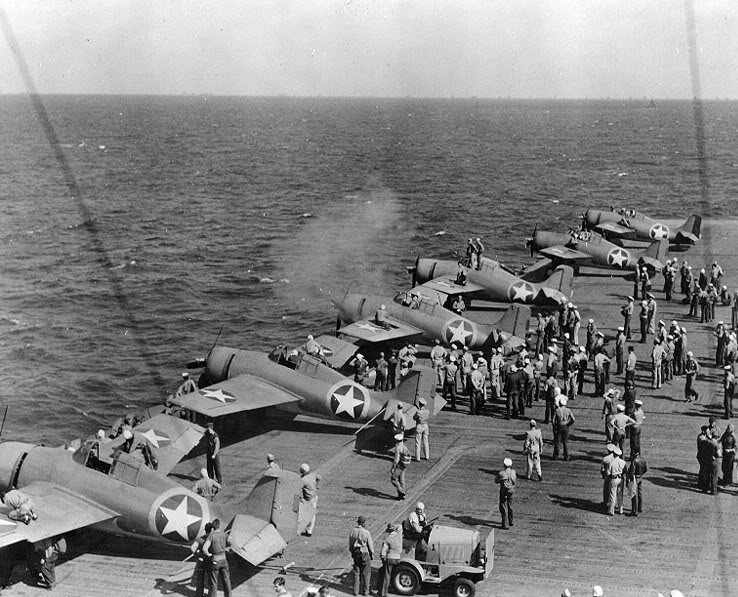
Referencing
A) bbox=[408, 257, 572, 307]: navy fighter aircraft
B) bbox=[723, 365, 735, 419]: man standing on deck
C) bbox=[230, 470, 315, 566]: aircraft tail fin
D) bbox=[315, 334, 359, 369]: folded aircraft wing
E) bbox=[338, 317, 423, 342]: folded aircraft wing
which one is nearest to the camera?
bbox=[230, 470, 315, 566]: aircraft tail fin

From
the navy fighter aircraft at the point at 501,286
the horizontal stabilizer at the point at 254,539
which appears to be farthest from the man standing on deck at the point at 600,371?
the horizontal stabilizer at the point at 254,539

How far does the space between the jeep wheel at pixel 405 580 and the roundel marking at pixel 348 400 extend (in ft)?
27.6

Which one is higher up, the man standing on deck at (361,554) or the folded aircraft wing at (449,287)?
the folded aircraft wing at (449,287)

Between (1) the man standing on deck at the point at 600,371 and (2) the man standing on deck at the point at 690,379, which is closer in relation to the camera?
(2) the man standing on deck at the point at 690,379

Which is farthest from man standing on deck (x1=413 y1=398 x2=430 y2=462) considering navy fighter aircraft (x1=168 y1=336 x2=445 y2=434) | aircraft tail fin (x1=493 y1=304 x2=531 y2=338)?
aircraft tail fin (x1=493 y1=304 x2=531 y2=338)

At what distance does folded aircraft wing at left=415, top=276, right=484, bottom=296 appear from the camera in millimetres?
38000

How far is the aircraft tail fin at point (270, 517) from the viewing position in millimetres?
16500

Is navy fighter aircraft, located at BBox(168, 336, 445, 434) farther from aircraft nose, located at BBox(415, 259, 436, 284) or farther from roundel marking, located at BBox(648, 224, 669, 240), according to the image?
roundel marking, located at BBox(648, 224, 669, 240)

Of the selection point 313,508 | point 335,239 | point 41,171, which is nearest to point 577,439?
point 313,508

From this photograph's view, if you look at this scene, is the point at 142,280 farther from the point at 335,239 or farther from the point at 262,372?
the point at 262,372

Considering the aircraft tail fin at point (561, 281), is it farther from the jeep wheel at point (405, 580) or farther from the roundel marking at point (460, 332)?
the jeep wheel at point (405, 580)

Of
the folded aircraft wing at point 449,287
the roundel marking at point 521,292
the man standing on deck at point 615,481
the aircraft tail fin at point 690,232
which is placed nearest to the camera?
the man standing on deck at point 615,481

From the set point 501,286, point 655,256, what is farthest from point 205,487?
point 655,256

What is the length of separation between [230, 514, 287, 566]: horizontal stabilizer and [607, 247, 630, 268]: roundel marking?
31.3m
